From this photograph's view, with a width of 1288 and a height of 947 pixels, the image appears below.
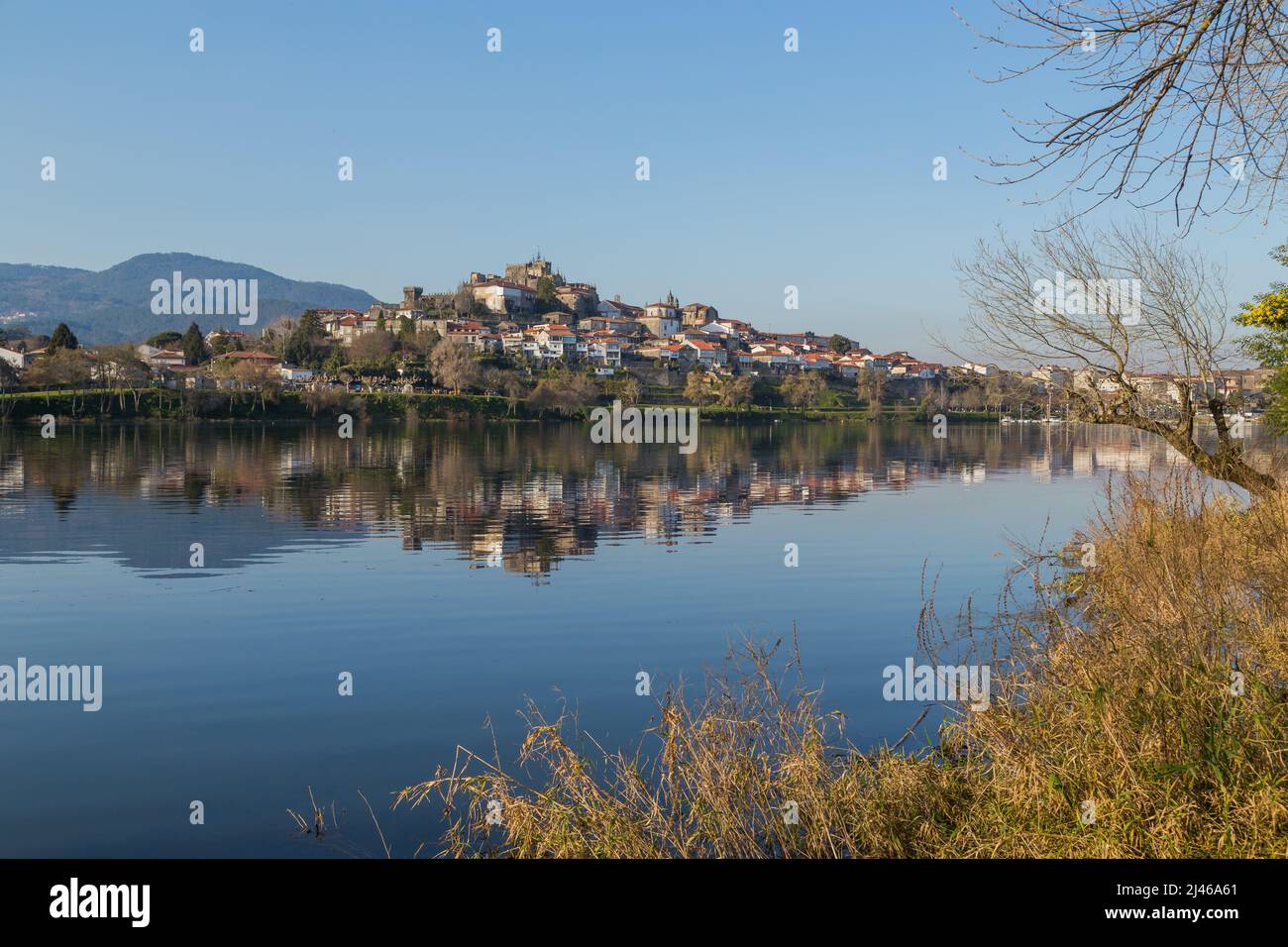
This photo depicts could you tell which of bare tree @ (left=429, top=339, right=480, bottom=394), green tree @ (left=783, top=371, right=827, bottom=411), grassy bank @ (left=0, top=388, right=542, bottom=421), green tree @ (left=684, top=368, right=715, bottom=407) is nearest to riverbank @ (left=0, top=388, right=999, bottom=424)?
grassy bank @ (left=0, top=388, right=542, bottom=421)

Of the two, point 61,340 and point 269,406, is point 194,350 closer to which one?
point 61,340

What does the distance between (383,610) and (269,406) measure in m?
76.1

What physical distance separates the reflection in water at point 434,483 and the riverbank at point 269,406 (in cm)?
1033

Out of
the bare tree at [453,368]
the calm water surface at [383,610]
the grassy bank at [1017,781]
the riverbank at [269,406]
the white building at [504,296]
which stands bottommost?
the calm water surface at [383,610]

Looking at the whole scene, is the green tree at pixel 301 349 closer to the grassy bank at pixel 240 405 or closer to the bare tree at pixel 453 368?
the bare tree at pixel 453 368

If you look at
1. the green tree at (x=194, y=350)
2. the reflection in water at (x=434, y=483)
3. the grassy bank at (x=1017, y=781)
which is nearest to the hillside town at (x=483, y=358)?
the green tree at (x=194, y=350)

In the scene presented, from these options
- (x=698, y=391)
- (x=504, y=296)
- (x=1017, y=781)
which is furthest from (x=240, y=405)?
(x=504, y=296)

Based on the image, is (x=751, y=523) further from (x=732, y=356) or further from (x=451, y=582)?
(x=732, y=356)

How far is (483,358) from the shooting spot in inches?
5103

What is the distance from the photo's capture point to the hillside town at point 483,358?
93.6m

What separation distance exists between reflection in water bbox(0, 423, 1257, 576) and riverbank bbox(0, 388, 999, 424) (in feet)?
33.9

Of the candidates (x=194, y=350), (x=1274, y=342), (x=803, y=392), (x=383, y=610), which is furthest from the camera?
(x=803, y=392)
